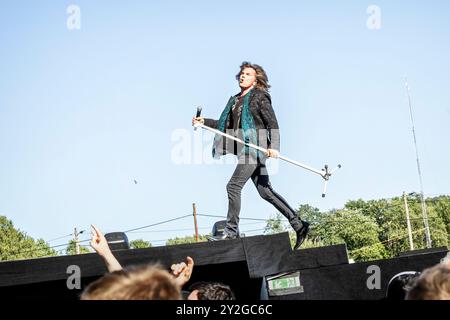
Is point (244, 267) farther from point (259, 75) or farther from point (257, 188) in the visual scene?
point (259, 75)

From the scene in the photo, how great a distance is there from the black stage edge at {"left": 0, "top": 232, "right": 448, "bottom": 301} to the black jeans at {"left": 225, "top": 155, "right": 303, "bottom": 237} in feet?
1.74

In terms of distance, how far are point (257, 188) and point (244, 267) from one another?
3.26 ft

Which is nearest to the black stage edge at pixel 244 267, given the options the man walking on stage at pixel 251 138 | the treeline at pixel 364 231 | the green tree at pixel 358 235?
the man walking on stage at pixel 251 138

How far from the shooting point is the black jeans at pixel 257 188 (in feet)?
23.3

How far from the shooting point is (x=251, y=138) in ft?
24.2

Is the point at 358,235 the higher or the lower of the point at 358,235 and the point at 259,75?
the higher

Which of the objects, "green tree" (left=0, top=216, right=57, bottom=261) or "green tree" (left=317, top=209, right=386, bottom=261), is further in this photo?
"green tree" (left=317, top=209, right=386, bottom=261)

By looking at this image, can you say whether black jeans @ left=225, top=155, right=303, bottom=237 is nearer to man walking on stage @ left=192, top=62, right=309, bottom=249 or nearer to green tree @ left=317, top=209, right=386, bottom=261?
man walking on stage @ left=192, top=62, right=309, bottom=249

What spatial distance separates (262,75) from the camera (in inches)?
298

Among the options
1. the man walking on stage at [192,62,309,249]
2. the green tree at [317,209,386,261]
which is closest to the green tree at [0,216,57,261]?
the green tree at [317,209,386,261]

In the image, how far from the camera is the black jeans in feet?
23.3

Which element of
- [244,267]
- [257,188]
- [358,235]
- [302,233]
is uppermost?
[358,235]

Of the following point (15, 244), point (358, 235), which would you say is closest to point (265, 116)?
point (15, 244)
